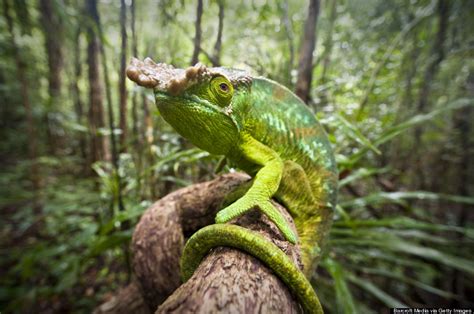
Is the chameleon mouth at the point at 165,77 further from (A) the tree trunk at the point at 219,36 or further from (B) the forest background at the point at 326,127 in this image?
(A) the tree trunk at the point at 219,36

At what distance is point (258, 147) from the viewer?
1.07m

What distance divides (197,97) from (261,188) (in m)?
0.41

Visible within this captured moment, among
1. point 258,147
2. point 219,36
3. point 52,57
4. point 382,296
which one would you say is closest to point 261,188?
point 258,147

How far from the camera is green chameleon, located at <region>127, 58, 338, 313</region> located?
0.74 m

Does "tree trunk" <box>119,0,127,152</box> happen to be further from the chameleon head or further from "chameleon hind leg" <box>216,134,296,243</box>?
"chameleon hind leg" <box>216,134,296,243</box>

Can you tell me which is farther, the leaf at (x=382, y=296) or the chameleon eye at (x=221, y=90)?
the leaf at (x=382, y=296)

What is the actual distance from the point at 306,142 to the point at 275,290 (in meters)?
0.74

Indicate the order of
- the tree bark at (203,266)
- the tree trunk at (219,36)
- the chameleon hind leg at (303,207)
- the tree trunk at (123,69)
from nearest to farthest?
the tree bark at (203,266) < the chameleon hind leg at (303,207) < the tree trunk at (123,69) < the tree trunk at (219,36)

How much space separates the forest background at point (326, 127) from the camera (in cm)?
203

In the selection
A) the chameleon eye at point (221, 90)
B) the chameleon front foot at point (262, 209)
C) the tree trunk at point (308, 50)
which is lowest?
the chameleon front foot at point (262, 209)

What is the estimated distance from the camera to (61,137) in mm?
6047

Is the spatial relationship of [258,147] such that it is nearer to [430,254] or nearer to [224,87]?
[224,87]

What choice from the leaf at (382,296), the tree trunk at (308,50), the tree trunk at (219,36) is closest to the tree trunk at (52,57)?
the tree trunk at (219,36)

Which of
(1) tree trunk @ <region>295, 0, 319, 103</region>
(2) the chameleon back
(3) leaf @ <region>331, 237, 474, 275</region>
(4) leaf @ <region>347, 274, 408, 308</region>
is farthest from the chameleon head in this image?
(4) leaf @ <region>347, 274, 408, 308</region>
